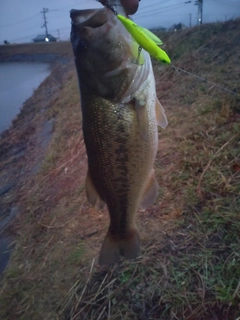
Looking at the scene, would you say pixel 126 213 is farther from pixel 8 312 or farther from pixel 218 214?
pixel 8 312

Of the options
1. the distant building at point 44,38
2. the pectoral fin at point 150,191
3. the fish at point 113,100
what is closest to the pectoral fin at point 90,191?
the fish at point 113,100

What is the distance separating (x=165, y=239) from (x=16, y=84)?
87.0 ft

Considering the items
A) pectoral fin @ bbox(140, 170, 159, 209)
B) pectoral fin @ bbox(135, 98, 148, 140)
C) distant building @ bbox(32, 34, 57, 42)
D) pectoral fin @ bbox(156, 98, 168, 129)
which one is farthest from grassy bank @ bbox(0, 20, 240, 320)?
distant building @ bbox(32, 34, 57, 42)

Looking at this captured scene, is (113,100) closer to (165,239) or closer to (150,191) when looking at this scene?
(150,191)

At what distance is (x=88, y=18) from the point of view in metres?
1.79

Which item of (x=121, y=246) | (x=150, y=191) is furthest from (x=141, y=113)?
(x=121, y=246)

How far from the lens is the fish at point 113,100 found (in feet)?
5.96

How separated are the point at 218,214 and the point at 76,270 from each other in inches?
58.7

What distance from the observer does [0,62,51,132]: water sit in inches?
756

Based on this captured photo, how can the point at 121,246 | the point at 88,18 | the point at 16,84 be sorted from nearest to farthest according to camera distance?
the point at 88,18
the point at 121,246
the point at 16,84

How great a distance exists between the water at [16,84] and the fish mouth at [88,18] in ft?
49.8

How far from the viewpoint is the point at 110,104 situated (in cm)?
187

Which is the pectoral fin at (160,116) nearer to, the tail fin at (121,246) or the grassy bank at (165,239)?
the tail fin at (121,246)

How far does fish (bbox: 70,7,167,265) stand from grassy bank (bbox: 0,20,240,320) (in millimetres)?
1194
